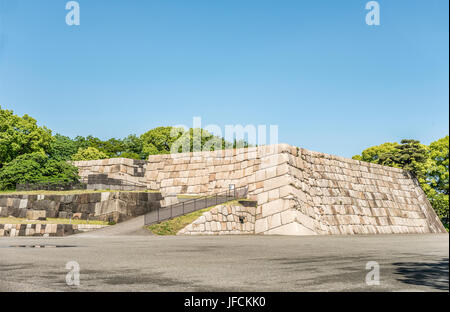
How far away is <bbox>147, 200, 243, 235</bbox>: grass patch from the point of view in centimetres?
2420

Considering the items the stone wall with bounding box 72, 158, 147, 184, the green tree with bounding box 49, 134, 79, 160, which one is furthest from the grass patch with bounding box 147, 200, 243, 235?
the green tree with bounding box 49, 134, 79, 160

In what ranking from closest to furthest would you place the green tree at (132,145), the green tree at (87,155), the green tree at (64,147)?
the green tree at (87,155) < the green tree at (64,147) < the green tree at (132,145)

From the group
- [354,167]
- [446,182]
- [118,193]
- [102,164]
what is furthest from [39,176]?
[446,182]

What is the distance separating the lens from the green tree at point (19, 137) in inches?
1817

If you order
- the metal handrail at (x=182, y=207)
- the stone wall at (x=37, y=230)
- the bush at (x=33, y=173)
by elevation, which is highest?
the bush at (x=33, y=173)

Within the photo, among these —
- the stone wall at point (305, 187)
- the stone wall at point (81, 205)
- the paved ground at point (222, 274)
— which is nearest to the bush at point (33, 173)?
the stone wall at point (81, 205)

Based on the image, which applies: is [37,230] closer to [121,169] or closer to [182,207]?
[182,207]

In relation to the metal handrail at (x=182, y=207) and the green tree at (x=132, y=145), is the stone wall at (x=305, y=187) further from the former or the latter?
the green tree at (x=132, y=145)

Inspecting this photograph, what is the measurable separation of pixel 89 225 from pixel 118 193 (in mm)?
3053

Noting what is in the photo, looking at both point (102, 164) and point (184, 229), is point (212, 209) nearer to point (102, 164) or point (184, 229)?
point (184, 229)

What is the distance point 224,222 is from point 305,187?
7.35 meters

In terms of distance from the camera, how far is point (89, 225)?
26.6 m

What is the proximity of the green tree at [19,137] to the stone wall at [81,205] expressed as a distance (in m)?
16.9

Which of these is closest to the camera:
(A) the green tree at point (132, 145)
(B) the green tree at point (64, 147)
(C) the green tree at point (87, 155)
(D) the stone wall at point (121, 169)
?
(D) the stone wall at point (121, 169)
